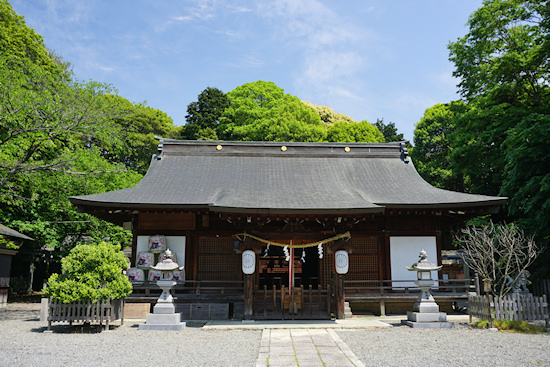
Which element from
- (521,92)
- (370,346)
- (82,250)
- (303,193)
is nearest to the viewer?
(370,346)

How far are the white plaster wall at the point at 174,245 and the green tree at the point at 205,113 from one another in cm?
2067

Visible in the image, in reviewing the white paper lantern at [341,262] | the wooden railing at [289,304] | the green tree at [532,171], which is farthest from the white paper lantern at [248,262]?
the green tree at [532,171]

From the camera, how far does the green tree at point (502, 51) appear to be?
16.5 meters

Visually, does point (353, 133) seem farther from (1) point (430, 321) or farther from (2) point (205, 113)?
(1) point (430, 321)

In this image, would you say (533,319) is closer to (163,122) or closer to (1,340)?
(1,340)

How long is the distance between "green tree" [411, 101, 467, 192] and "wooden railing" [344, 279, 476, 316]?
53.7 feet

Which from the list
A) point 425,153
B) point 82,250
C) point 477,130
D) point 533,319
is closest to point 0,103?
point 82,250

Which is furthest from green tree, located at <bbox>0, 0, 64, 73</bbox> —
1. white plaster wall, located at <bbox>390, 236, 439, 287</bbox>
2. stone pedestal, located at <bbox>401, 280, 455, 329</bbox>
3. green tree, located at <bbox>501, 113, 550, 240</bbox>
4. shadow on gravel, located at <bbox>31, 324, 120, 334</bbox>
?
green tree, located at <bbox>501, 113, 550, 240</bbox>

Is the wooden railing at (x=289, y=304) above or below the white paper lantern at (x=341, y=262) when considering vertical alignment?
below

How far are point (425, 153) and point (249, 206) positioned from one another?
79.6ft

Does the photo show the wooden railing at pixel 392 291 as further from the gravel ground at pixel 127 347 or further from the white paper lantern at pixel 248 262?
the gravel ground at pixel 127 347

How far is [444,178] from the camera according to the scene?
27.5m

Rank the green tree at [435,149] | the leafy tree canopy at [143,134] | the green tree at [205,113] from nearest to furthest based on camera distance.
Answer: the green tree at [435,149]
the leafy tree canopy at [143,134]
the green tree at [205,113]

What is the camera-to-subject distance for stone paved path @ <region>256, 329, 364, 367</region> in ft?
20.0
